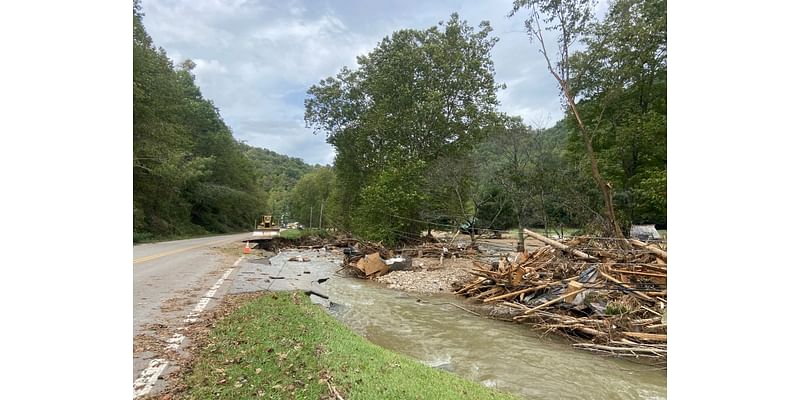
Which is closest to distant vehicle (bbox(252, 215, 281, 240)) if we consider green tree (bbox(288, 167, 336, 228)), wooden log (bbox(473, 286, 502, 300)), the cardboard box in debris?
the cardboard box in debris

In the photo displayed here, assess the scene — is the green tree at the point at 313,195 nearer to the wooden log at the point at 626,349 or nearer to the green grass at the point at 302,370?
the wooden log at the point at 626,349

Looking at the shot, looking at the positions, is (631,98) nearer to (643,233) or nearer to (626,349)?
(643,233)

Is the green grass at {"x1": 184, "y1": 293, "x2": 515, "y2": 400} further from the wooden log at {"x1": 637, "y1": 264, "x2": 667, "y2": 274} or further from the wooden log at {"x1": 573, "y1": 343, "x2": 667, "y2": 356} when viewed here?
the wooden log at {"x1": 637, "y1": 264, "x2": 667, "y2": 274}

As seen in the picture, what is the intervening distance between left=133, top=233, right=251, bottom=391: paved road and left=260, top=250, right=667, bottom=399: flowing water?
3079 millimetres

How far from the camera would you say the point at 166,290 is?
7742 millimetres

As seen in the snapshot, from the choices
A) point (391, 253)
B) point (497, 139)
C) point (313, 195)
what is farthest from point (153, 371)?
point (313, 195)

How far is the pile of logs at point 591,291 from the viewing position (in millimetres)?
6805

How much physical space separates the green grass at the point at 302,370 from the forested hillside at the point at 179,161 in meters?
19.1

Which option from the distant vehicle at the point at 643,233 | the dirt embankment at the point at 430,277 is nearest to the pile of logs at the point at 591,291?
the dirt embankment at the point at 430,277

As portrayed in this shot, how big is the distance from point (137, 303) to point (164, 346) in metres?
2.82

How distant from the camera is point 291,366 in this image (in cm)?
377

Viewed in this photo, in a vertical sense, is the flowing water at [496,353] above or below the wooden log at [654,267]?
below

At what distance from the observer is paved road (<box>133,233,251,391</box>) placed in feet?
16.6

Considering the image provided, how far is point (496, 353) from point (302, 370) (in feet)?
12.7
